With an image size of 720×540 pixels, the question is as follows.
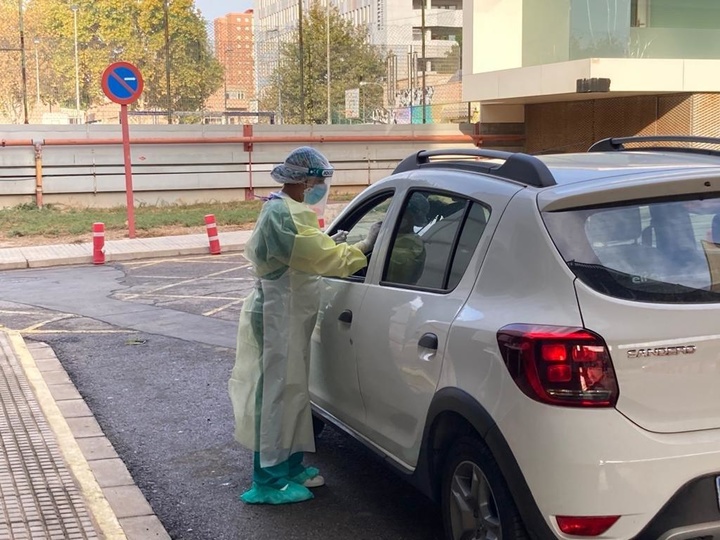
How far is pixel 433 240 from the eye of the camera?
160 inches

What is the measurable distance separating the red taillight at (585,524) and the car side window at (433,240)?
112 cm

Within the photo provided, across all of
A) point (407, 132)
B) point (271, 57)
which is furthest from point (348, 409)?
point (271, 57)

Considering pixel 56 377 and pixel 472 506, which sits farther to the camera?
pixel 56 377

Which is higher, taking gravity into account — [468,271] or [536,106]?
[536,106]

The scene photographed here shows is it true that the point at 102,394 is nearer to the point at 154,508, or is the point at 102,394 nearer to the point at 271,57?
the point at 154,508

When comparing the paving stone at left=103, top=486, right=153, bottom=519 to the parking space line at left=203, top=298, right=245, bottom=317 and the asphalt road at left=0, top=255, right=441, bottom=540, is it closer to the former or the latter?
the asphalt road at left=0, top=255, right=441, bottom=540

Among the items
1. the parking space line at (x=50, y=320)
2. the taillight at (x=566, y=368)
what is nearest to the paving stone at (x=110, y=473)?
the taillight at (x=566, y=368)

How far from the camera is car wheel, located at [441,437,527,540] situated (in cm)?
318

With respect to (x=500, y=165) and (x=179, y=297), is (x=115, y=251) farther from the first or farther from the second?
(x=500, y=165)

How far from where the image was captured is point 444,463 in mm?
3672

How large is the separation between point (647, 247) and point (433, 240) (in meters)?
1.14

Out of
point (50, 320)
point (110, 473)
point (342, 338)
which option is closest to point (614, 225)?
point (342, 338)

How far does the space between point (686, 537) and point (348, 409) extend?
206cm

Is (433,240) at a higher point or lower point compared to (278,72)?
lower
